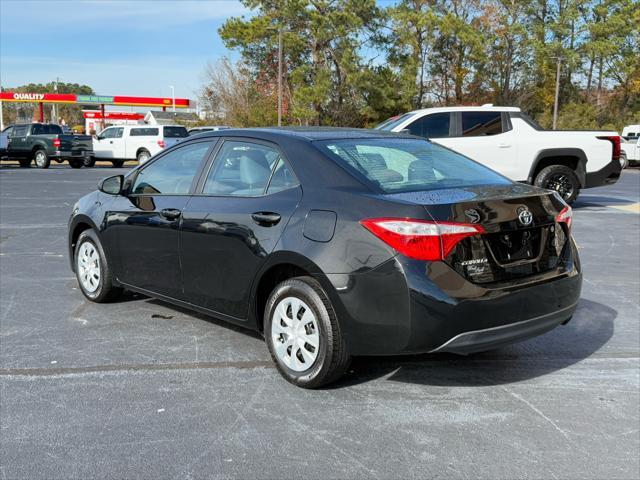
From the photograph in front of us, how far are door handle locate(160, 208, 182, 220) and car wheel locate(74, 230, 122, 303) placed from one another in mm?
1085

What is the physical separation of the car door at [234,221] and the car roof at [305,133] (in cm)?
8

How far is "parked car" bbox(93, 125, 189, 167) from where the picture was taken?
28.0 meters

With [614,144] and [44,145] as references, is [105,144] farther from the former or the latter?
[614,144]

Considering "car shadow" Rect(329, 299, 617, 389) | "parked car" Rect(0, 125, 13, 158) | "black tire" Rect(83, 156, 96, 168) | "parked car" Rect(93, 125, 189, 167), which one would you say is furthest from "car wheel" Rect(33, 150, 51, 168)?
"car shadow" Rect(329, 299, 617, 389)

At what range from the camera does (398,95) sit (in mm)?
44500

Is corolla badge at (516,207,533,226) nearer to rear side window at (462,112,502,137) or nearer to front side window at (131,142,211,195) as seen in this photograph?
front side window at (131,142,211,195)

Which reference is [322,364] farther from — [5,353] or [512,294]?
[5,353]

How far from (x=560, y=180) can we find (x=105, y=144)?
21.9m

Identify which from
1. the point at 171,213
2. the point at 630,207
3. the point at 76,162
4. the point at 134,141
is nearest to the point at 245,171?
the point at 171,213

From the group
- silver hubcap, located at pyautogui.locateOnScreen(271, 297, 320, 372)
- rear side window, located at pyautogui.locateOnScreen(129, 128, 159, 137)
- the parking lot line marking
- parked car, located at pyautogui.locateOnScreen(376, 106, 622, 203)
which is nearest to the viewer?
silver hubcap, located at pyautogui.locateOnScreen(271, 297, 320, 372)

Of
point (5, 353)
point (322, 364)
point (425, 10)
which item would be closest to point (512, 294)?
point (322, 364)

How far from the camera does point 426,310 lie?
11.6 ft

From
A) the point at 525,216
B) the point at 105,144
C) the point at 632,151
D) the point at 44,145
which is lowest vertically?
the point at 525,216

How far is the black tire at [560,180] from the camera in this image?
12422mm
